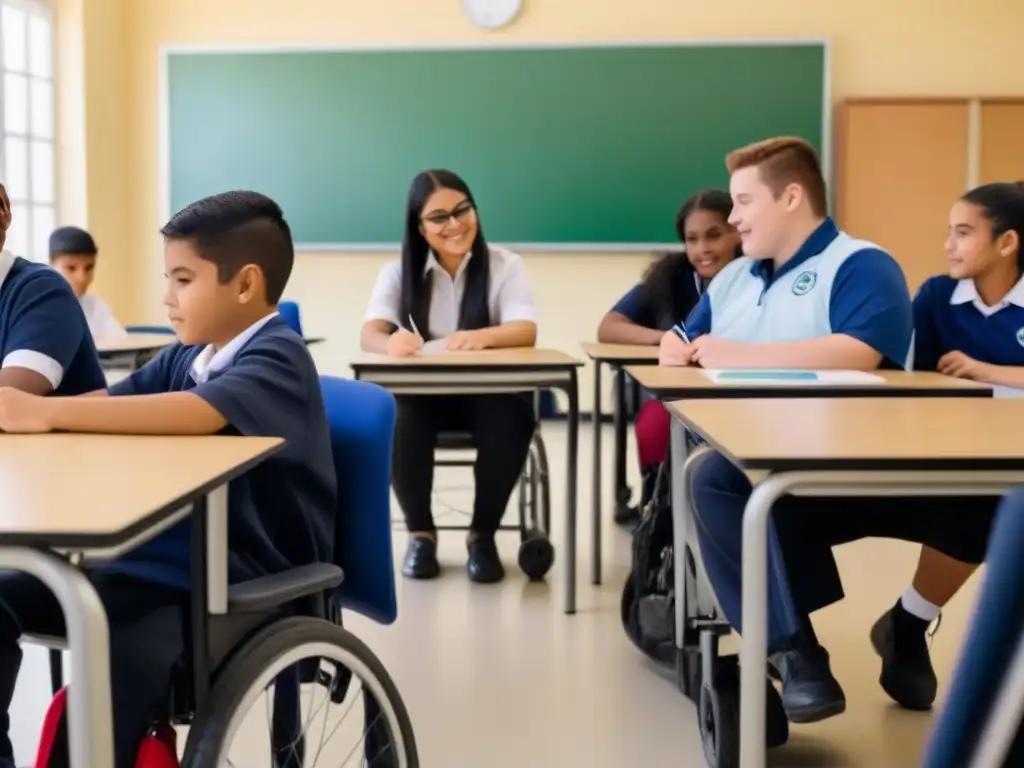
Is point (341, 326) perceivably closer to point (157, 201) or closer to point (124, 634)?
point (157, 201)

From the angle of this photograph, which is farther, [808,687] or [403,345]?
[403,345]

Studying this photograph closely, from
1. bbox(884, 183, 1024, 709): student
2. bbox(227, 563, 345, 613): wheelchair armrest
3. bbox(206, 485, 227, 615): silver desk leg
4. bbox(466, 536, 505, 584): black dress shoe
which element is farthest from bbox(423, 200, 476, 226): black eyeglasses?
bbox(206, 485, 227, 615): silver desk leg

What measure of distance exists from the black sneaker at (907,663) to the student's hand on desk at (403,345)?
1.31 metres

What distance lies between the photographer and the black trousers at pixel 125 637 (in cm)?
108

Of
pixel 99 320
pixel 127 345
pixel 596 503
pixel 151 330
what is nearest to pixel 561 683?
pixel 596 503

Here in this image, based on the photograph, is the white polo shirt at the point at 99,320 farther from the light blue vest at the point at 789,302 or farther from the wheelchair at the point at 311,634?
Result: the wheelchair at the point at 311,634

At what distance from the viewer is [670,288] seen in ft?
11.0

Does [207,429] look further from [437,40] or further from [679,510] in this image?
[437,40]

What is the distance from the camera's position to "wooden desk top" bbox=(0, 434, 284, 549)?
2.62 feet

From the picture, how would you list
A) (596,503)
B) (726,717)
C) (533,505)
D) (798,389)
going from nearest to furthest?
(726,717), (798,389), (596,503), (533,505)

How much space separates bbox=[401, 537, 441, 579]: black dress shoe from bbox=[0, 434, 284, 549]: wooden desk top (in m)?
1.73

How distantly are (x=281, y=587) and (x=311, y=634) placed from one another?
7 cm

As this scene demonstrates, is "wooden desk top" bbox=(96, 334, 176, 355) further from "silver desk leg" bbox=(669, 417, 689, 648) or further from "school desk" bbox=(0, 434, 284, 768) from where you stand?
"school desk" bbox=(0, 434, 284, 768)

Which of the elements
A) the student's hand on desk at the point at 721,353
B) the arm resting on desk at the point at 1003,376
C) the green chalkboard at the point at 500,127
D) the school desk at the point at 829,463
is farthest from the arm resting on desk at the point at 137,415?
the green chalkboard at the point at 500,127
